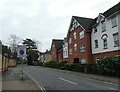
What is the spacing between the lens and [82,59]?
4484 centimetres

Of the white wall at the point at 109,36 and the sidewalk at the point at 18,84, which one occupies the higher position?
the white wall at the point at 109,36

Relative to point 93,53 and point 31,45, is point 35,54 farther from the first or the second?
point 93,53

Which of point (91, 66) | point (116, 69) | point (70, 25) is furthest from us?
point (70, 25)

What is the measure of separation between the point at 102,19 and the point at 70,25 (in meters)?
15.0

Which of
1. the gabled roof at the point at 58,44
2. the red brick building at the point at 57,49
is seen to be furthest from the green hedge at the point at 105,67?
the gabled roof at the point at 58,44

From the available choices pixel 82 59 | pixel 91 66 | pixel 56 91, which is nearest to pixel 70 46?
pixel 82 59

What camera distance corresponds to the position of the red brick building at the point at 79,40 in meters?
42.6

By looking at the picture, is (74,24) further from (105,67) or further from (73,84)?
(73,84)

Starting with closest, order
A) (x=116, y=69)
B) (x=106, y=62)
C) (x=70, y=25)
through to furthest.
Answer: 1. (x=116, y=69)
2. (x=106, y=62)
3. (x=70, y=25)

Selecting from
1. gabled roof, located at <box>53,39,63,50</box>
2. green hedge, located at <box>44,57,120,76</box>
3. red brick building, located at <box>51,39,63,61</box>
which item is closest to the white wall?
green hedge, located at <box>44,57,120,76</box>

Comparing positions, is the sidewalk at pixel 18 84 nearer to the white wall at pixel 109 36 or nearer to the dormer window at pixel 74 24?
the white wall at pixel 109 36

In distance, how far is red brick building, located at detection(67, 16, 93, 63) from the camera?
4259 centimetres

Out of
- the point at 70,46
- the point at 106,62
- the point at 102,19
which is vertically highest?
the point at 102,19

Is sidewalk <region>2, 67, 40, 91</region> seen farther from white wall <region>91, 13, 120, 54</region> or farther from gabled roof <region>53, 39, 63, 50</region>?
gabled roof <region>53, 39, 63, 50</region>
